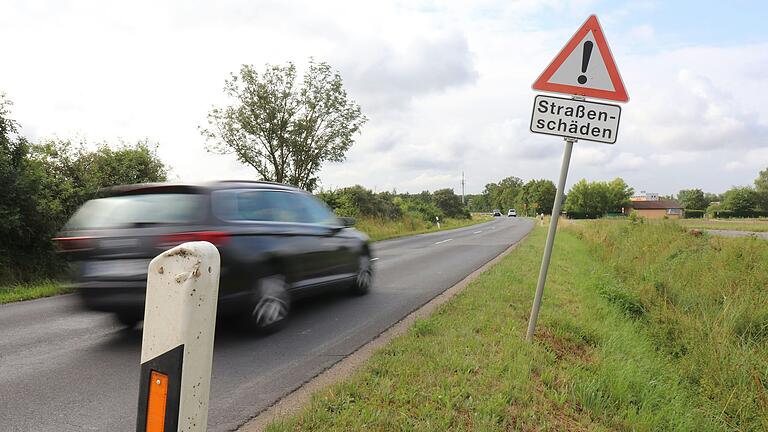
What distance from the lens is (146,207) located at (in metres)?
4.64

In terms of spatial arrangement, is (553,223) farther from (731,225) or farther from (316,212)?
(731,225)

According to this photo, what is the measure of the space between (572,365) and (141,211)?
4364mm

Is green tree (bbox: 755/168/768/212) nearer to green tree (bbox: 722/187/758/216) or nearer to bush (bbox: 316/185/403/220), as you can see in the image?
green tree (bbox: 722/187/758/216)

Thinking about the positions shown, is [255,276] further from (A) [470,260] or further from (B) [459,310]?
(A) [470,260]

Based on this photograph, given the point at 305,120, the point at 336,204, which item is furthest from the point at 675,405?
the point at 336,204

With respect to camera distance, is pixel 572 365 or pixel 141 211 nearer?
pixel 572 365

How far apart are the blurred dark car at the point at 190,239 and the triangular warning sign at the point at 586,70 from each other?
321 centimetres

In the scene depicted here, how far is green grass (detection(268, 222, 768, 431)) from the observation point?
123 inches

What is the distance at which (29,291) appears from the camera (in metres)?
7.40

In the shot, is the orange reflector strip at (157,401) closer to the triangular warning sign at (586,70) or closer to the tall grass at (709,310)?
the triangular warning sign at (586,70)

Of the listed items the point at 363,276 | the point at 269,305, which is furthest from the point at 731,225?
the point at 269,305

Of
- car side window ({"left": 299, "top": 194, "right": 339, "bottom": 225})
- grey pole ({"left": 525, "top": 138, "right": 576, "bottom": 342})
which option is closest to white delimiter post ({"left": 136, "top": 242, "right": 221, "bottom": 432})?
grey pole ({"left": 525, "top": 138, "right": 576, "bottom": 342})

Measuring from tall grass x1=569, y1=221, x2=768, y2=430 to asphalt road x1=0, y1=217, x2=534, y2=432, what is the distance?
3.39m

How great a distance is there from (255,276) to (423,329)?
1.85m
